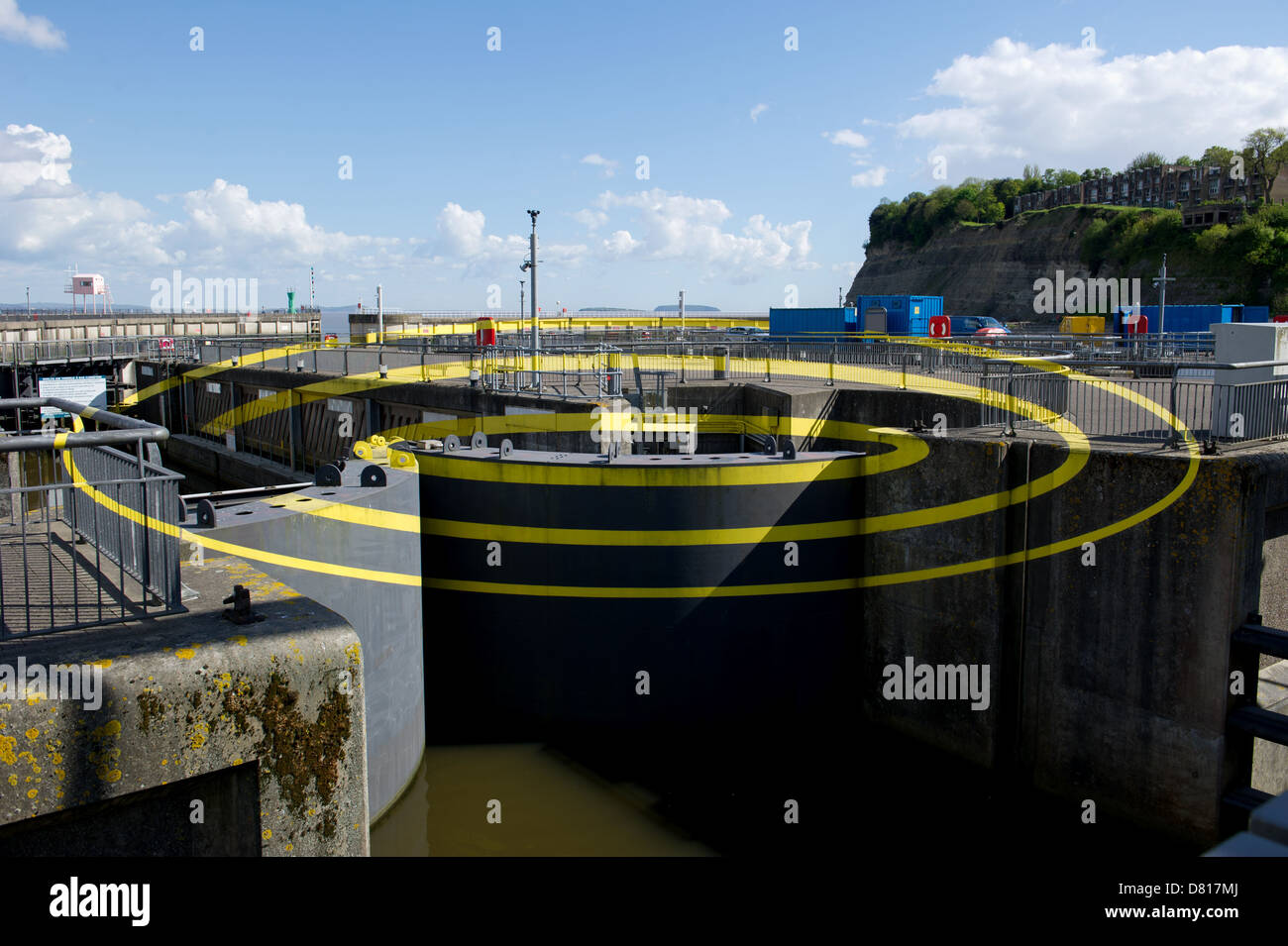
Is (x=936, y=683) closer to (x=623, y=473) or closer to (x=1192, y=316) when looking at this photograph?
(x=623, y=473)

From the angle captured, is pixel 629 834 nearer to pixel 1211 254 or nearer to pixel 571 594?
pixel 571 594

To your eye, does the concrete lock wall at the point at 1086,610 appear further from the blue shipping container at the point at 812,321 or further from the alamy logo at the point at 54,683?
the blue shipping container at the point at 812,321

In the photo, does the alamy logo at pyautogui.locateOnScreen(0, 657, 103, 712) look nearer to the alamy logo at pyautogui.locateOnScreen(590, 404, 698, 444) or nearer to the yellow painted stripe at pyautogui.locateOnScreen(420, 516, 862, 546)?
the yellow painted stripe at pyautogui.locateOnScreen(420, 516, 862, 546)

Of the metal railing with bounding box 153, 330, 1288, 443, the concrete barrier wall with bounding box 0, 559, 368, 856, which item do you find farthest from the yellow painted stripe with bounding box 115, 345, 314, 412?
the concrete barrier wall with bounding box 0, 559, 368, 856

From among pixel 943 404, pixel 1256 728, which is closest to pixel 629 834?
pixel 1256 728

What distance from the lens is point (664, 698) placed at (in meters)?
12.6

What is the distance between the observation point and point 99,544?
5.91 m

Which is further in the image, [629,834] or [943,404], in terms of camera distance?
[943,404]

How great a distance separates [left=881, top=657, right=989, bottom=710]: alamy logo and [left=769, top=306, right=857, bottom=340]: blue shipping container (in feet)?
107

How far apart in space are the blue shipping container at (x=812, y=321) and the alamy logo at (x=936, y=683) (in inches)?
1290

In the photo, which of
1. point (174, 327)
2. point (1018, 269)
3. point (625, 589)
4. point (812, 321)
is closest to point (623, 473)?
point (625, 589)

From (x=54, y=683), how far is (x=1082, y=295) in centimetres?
7897
